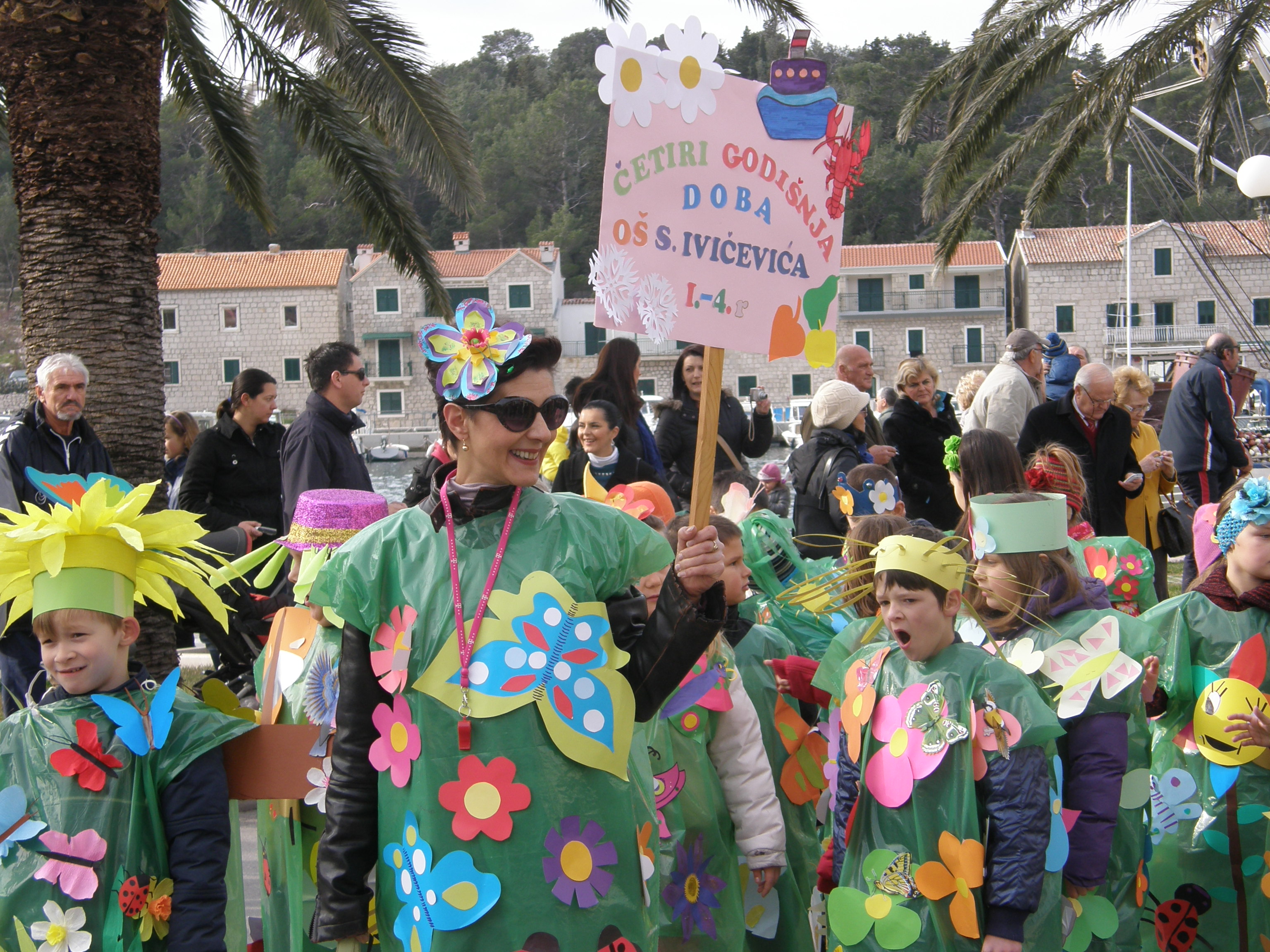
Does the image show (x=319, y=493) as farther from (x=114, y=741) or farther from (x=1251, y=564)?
(x=1251, y=564)

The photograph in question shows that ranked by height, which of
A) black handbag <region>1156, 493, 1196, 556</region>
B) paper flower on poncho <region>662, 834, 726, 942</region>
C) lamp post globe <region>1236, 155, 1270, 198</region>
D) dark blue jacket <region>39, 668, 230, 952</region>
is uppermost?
lamp post globe <region>1236, 155, 1270, 198</region>

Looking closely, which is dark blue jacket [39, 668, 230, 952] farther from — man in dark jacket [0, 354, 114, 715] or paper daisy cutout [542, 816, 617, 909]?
man in dark jacket [0, 354, 114, 715]

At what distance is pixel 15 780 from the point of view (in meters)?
2.62

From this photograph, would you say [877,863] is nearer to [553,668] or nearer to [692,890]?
[692,890]

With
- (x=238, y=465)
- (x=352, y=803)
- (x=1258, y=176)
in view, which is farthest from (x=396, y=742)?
(x=1258, y=176)

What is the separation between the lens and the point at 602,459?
18.0ft

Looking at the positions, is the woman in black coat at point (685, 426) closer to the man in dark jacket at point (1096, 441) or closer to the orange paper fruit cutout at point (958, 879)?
the man in dark jacket at point (1096, 441)

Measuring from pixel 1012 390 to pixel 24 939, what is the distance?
19.3 feet

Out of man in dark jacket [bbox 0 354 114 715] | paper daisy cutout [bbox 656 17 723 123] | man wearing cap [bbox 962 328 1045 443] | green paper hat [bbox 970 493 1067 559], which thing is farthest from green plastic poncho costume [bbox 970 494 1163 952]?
man in dark jacket [bbox 0 354 114 715]

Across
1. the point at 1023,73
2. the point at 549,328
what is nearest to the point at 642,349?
the point at 549,328

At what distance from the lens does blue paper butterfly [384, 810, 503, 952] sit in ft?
7.15

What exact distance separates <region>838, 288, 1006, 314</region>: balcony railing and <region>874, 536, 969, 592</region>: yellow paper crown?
55186 mm

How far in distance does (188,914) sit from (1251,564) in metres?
2.91

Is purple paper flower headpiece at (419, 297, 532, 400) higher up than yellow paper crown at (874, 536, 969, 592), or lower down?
higher up
